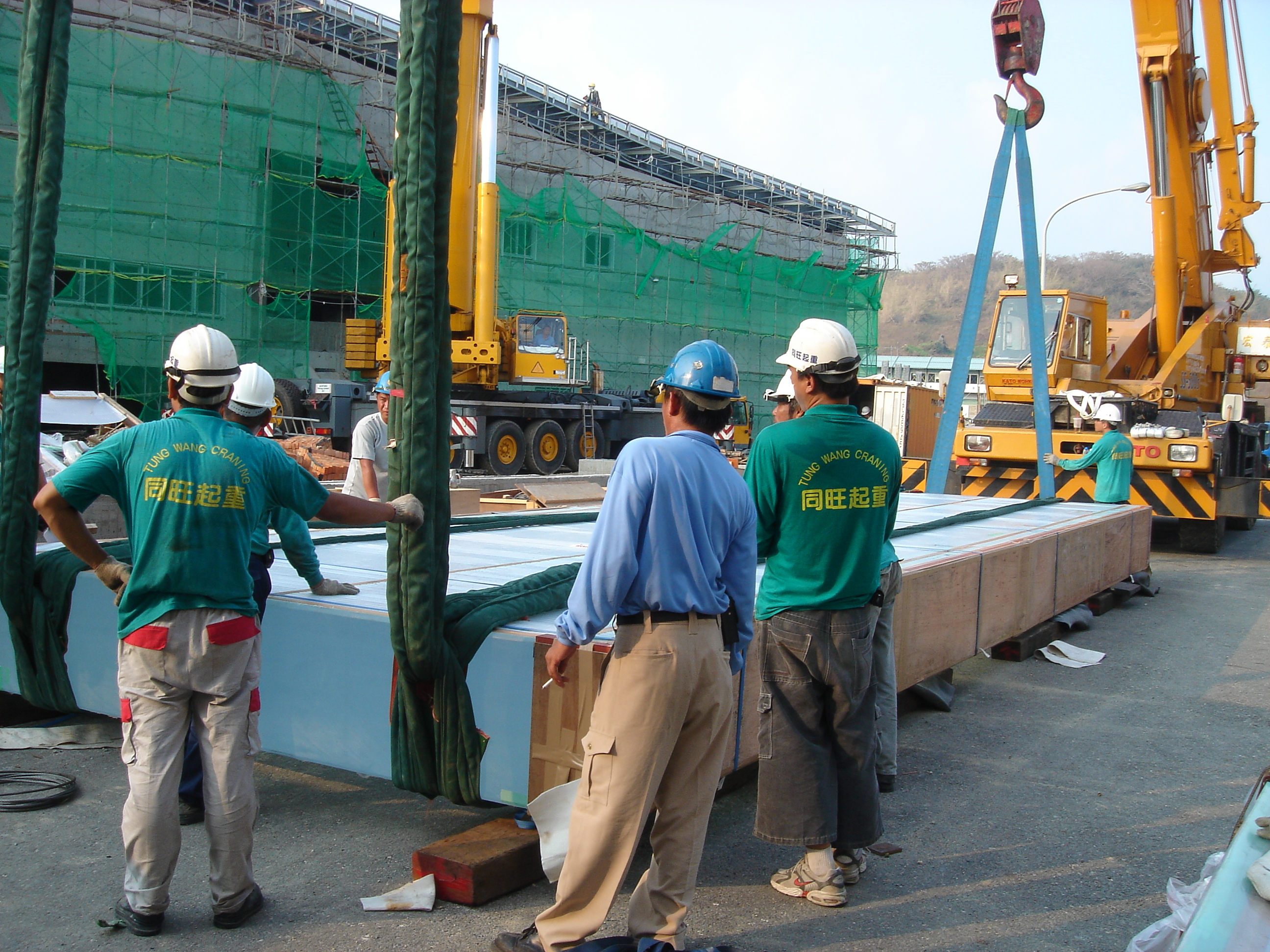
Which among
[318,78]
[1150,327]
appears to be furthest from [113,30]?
[1150,327]

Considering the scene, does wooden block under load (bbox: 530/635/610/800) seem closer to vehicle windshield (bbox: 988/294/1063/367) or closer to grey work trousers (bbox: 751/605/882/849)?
grey work trousers (bbox: 751/605/882/849)

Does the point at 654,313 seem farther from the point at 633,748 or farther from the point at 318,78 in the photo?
the point at 633,748

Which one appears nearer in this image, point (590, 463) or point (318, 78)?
point (590, 463)

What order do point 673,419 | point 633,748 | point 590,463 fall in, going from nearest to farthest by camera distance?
point 633,748 < point 673,419 < point 590,463

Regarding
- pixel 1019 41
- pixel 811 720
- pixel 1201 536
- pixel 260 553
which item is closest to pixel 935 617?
pixel 811 720

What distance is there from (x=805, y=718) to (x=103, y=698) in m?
2.94

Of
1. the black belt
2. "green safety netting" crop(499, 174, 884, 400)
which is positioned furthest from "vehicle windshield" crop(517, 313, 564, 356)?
the black belt

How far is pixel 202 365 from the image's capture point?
325cm

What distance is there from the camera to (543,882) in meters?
3.66

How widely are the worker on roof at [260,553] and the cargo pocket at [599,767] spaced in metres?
1.72

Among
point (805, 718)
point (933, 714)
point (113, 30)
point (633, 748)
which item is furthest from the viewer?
point (113, 30)

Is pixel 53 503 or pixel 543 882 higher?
pixel 53 503

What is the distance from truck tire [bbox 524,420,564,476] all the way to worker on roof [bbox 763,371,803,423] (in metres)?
17.0

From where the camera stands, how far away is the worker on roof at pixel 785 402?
4547mm
